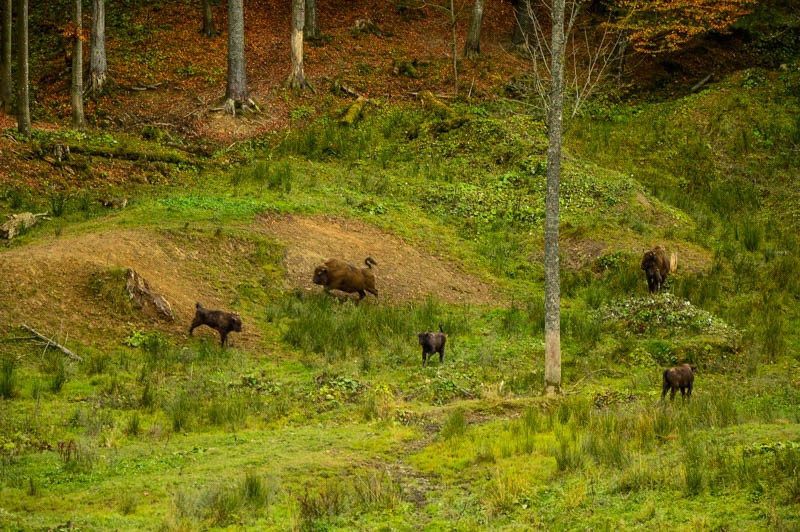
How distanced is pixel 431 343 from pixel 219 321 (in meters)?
3.87

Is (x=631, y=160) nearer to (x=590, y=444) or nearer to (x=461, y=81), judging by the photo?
(x=461, y=81)

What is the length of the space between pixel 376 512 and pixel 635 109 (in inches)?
1161

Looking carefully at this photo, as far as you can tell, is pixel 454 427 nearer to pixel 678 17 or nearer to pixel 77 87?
pixel 77 87

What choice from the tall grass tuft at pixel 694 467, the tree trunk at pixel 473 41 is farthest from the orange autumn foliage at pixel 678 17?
the tall grass tuft at pixel 694 467

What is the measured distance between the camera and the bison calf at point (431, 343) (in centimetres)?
1655

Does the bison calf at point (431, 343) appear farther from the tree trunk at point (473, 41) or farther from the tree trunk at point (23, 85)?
the tree trunk at point (473, 41)

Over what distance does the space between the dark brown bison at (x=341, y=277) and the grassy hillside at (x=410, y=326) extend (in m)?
0.55

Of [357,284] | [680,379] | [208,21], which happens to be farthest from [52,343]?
[208,21]

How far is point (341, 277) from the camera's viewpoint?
20047mm

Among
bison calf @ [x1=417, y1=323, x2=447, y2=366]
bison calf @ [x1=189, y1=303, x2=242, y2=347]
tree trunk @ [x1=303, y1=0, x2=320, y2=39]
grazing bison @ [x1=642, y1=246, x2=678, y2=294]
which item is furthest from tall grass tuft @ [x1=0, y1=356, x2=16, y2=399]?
tree trunk @ [x1=303, y1=0, x2=320, y2=39]

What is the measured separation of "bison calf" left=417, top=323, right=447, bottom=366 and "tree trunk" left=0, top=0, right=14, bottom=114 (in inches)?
718

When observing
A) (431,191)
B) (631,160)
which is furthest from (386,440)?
(631,160)

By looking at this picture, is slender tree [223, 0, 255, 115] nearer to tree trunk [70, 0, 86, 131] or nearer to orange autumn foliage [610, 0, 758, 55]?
tree trunk [70, 0, 86, 131]

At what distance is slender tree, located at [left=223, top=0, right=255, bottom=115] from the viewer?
31.3 meters
